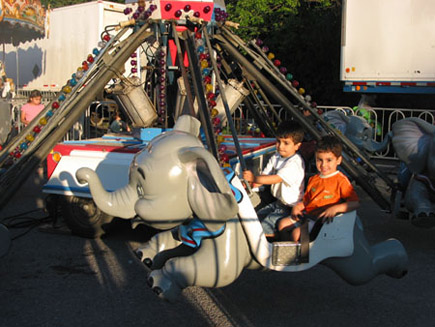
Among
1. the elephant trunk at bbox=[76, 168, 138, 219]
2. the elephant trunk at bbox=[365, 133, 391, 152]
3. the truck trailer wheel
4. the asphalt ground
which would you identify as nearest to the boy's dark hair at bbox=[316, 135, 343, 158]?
the asphalt ground

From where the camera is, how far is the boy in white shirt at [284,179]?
3826 mm

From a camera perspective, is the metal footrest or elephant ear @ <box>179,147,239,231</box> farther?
the metal footrest

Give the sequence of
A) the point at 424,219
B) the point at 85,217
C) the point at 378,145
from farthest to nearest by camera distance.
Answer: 1. the point at 378,145
2. the point at 85,217
3. the point at 424,219

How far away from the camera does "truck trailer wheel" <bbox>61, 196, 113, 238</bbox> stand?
5738 mm

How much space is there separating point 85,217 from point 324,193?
302 centimetres

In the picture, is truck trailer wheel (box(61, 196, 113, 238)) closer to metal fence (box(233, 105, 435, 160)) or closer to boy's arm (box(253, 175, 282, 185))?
boy's arm (box(253, 175, 282, 185))

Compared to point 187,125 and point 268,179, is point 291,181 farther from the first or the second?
point 187,125

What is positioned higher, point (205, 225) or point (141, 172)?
point (141, 172)

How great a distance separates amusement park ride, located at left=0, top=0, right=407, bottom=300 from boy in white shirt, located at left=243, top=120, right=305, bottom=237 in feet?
0.80

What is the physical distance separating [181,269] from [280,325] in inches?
36.3

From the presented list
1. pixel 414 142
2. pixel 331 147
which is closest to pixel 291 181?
pixel 331 147

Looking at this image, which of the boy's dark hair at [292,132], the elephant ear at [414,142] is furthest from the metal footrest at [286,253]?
the elephant ear at [414,142]

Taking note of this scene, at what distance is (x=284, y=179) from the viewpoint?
3855mm

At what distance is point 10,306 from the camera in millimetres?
4086
